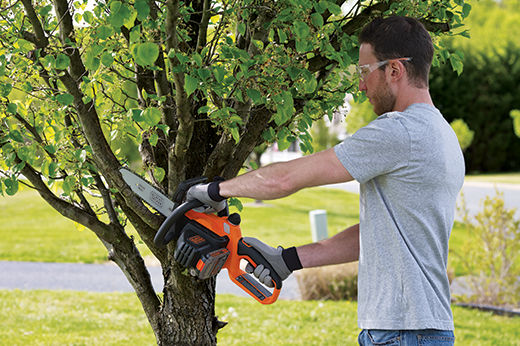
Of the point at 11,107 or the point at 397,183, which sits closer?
the point at 397,183

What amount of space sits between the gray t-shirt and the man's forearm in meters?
0.42

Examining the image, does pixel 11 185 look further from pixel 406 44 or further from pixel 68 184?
pixel 406 44

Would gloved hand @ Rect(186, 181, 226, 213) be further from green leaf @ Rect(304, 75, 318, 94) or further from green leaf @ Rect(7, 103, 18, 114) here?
green leaf @ Rect(7, 103, 18, 114)

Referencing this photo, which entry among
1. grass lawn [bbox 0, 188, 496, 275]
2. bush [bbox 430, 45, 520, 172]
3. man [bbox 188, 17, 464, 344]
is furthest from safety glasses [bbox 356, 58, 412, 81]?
bush [bbox 430, 45, 520, 172]

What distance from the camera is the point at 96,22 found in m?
2.48

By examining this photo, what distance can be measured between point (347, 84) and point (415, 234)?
108cm

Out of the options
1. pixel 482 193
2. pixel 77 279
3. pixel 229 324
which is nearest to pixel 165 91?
pixel 229 324

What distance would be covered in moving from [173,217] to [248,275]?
520mm

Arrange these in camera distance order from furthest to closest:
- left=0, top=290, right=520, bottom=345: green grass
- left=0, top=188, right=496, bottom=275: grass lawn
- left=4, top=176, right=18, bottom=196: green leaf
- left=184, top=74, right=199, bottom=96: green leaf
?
left=0, top=188, right=496, bottom=275: grass lawn < left=0, top=290, right=520, bottom=345: green grass < left=4, top=176, right=18, bottom=196: green leaf < left=184, top=74, right=199, bottom=96: green leaf

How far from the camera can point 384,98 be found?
89.4 inches

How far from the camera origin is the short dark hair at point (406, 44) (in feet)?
7.24

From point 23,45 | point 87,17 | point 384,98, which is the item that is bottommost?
point 384,98

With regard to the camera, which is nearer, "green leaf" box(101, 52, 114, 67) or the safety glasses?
"green leaf" box(101, 52, 114, 67)

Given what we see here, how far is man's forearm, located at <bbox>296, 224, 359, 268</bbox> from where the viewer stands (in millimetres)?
2604
